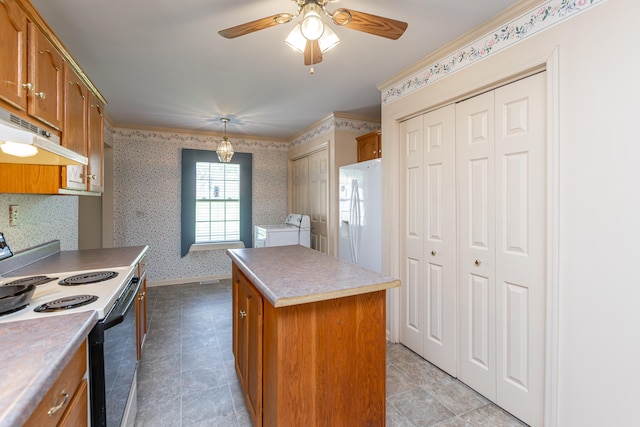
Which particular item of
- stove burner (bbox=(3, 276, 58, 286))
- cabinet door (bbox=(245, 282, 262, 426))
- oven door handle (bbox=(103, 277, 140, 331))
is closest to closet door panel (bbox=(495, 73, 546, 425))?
cabinet door (bbox=(245, 282, 262, 426))

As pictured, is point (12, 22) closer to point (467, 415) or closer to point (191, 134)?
point (467, 415)

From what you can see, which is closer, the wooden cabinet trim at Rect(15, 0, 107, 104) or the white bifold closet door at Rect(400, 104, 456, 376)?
the wooden cabinet trim at Rect(15, 0, 107, 104)

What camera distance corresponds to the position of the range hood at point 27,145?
0.99m

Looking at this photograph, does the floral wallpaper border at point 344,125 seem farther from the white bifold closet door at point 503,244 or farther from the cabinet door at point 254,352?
the cabinet door at point 254,352

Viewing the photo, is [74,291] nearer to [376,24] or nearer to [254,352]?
[254,352]

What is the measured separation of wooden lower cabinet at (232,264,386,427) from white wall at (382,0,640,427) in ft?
3.23

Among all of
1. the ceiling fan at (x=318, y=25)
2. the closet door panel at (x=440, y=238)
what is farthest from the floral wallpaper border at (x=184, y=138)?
the ceiling fan at (x=318, y=25)

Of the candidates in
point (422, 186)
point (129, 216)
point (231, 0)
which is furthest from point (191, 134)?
point (422, 186)

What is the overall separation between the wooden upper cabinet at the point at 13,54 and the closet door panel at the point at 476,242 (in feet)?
8.24

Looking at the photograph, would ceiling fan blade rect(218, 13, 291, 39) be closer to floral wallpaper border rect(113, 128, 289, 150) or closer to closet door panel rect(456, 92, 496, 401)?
A: closet door panel rect(456, 92, 496, 401)

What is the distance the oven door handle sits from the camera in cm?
124

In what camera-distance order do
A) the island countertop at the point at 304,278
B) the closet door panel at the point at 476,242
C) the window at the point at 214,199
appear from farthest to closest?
the window at the point at 214,199 → the closet door panel at the point at 476,242 → the island countertop at the point at 304,278

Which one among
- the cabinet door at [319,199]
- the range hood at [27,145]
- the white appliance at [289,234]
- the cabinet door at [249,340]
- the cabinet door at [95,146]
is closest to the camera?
the range hood at [27,145]

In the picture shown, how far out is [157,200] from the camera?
15.1 feet
